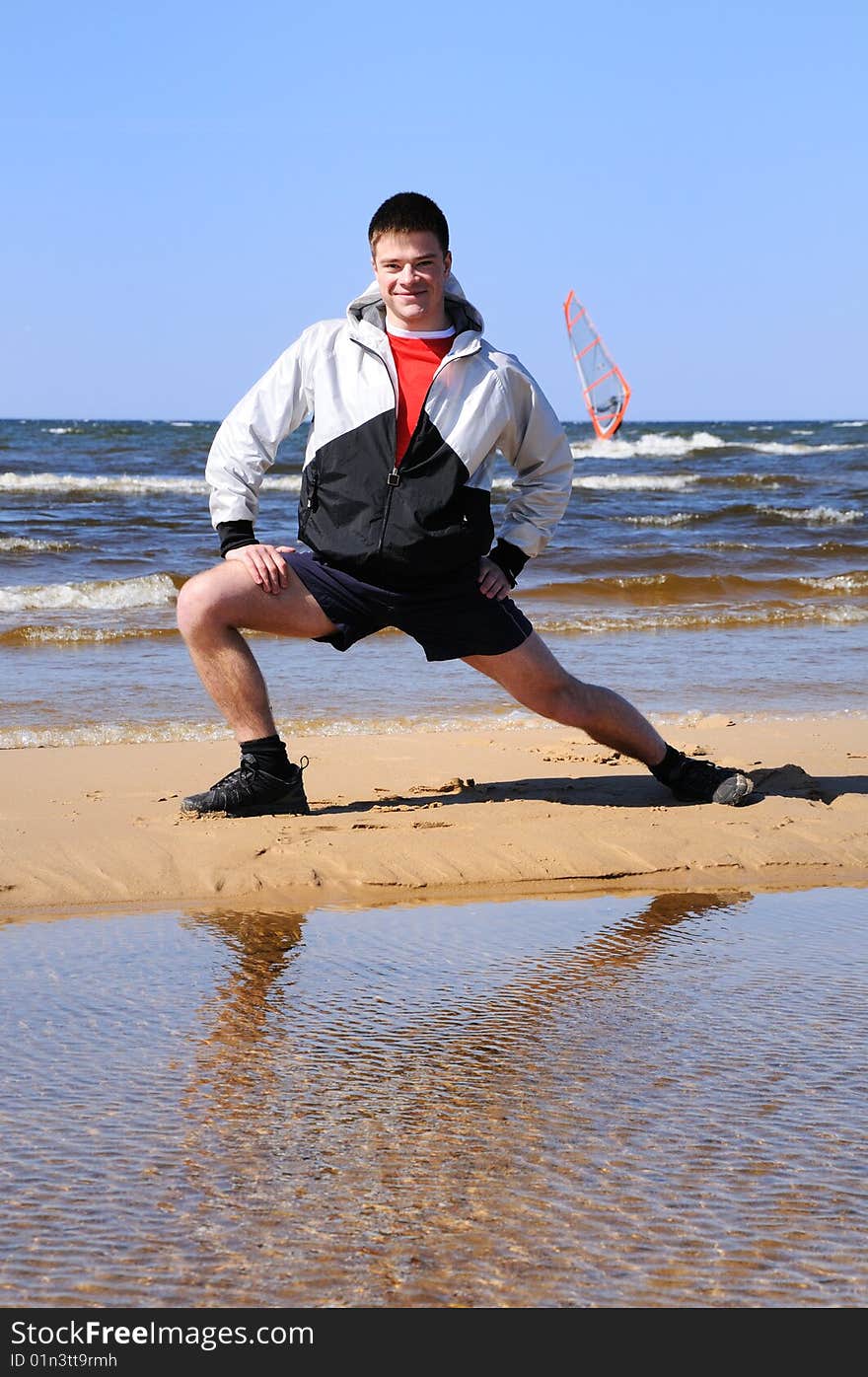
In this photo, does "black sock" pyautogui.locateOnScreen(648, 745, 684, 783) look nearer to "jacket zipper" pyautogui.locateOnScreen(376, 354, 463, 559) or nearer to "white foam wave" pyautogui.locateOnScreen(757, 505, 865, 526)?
"jacket zipper" pyautogui.locateOnScreen(376, 354, 463, 559)

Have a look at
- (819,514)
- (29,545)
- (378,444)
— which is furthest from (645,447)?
(378,444)

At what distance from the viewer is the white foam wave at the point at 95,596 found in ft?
35.8

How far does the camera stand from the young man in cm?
400

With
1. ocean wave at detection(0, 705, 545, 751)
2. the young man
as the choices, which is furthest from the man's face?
ocean wave at detection(0, 705, 545, 751)

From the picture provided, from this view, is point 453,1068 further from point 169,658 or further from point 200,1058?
point 169,658

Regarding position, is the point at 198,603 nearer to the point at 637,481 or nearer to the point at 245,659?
the point at 245,659

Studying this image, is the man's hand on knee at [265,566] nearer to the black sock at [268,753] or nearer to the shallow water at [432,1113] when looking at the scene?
the black sock at [268,753]

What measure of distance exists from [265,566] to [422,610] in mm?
459

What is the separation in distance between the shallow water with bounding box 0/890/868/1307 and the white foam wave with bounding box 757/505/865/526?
1708 cm

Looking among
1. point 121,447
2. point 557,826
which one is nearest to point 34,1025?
point 557,826

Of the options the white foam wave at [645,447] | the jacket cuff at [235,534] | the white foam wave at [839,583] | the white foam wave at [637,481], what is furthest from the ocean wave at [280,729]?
the white foam wave at [645,447]

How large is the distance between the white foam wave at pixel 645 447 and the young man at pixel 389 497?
1410 inches

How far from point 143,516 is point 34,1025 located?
1633cm
